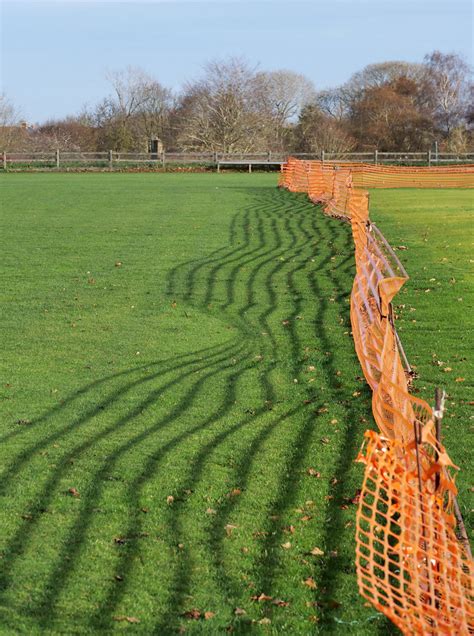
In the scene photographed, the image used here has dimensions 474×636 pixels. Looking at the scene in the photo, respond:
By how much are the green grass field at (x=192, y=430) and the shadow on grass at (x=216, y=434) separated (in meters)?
0.02

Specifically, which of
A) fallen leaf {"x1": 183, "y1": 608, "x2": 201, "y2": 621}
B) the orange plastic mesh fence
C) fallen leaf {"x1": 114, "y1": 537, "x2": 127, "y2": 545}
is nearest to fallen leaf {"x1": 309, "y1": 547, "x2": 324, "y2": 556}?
the orange plastic mesh fence

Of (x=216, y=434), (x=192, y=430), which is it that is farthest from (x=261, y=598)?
(x=192, y=430)

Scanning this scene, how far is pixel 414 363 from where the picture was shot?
968 centimetres

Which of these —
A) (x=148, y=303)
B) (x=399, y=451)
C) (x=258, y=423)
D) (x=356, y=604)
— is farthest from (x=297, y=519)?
(x=148, y=303)

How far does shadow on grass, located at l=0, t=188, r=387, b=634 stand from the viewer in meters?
5.03

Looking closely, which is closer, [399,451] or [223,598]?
[223,598]

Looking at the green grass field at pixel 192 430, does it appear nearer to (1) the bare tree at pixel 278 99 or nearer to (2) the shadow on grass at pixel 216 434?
(2) the shadow on grass at pixel 216 434

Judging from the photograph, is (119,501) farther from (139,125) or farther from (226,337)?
(139,125)

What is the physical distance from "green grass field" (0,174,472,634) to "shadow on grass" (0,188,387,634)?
2cm

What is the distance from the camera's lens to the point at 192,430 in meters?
7.71

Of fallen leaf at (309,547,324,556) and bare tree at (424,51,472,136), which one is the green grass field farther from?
bare tree at (424,51,472,136)

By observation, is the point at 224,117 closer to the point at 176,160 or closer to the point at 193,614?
the point at 176,160

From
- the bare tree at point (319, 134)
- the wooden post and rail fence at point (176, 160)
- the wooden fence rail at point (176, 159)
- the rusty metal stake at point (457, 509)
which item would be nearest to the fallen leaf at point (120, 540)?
the rusty metal stake at point (457, 509)

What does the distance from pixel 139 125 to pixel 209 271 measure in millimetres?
66603
